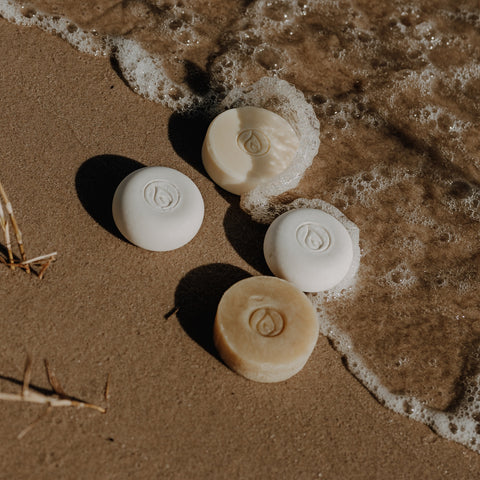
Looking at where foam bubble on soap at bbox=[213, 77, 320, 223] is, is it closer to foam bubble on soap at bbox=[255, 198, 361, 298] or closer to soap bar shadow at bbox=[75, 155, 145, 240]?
foam bubble on soap at bbox=[255, 198, 361, 298]

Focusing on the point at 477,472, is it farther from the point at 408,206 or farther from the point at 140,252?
the point at 140,252

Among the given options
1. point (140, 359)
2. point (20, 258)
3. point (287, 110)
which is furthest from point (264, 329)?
point (287, 110)

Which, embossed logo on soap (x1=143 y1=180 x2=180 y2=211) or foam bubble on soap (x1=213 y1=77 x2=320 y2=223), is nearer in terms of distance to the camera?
embossed logo on soap (x1=143 y1=180 x2=180 y2=211)

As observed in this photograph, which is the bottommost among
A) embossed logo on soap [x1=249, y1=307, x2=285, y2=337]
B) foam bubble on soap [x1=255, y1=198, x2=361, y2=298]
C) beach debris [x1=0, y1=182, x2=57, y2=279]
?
foam bubble on soap [x1=255, y1=198, x2=361, y2=298]

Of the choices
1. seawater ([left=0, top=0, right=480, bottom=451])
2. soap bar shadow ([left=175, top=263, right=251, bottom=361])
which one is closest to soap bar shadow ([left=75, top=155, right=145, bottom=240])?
soap bar shadow ([left=175, top=263, right=251, bottom=361])

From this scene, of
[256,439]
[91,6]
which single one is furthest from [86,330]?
[91,6]

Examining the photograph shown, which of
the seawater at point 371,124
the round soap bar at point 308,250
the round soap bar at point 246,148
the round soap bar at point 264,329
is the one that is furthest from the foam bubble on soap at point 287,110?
the round soap bar at point 264,329

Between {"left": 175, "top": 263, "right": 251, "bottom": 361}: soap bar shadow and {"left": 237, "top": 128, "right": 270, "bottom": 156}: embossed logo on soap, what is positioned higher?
{"left": 237, "top": 128, "right": 270, "bottom": 156}: embossed logo on soap
